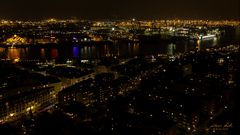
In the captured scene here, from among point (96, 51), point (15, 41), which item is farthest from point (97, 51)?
point (15, 41)

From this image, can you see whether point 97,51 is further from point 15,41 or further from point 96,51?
point 15,41

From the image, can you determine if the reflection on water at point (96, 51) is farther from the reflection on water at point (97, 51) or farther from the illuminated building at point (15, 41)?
the illuminated building at point (15, 41)

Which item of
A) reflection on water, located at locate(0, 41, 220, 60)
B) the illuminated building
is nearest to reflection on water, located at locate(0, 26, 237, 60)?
reflection on water, located at locate(0, 41, 220, 60)

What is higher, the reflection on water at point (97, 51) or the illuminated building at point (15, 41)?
the illuminated building at point (15, 41)

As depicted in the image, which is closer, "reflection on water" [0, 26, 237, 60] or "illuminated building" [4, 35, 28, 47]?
"reflection on water" [0, 26, 237, 60]

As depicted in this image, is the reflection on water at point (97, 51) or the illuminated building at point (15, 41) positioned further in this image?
the illuminated building at point (15, 41)

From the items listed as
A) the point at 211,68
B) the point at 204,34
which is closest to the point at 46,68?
the point at 211,68

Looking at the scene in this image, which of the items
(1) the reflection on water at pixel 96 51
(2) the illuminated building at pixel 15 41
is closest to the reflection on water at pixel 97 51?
(1) the reflection on water at pixel 96 51

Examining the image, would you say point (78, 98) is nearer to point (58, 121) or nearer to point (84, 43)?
point (58, 121)

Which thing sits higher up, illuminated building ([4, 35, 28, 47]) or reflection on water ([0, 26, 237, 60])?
illuminated building ([4, 35, 28, 47])

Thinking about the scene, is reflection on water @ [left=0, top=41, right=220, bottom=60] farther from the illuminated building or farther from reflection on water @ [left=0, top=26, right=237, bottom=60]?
the illuminated building

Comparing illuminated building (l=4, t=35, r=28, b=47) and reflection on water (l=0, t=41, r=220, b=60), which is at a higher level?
illuminated building (l=4, t=35, r=28, b=47)
